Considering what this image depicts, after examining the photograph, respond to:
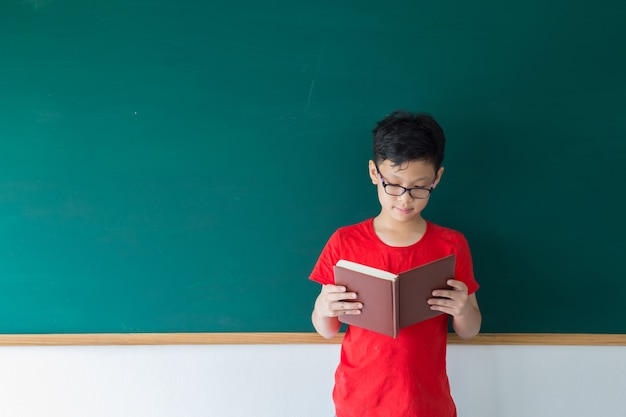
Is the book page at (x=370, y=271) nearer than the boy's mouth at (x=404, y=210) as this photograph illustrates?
Yes

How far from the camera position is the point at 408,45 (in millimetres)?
1498

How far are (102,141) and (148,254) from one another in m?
0.40

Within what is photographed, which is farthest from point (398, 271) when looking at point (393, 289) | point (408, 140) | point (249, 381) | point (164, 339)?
point (164, 339)

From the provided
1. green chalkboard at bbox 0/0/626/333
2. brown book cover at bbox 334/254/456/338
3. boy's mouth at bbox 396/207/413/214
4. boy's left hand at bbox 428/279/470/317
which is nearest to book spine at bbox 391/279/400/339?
brown book cover at bbox 334/254/456/338

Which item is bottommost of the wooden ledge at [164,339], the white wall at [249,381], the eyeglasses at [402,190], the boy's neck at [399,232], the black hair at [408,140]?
the white wall at [249,381]

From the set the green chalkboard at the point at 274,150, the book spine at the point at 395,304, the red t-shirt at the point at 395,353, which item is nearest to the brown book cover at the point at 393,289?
the book spine at the point at 395,304

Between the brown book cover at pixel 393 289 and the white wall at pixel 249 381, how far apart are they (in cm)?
52

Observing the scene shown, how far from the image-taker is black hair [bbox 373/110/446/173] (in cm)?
124

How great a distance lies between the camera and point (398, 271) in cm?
134

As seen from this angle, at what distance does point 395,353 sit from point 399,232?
1.10 feet

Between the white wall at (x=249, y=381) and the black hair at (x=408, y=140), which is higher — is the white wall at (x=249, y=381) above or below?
below

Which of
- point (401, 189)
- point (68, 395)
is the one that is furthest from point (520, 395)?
point (68, 395)

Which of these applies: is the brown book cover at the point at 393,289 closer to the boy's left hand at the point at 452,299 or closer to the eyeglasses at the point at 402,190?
the boy's left hand at the point at 452,299

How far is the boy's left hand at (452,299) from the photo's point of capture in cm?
122
